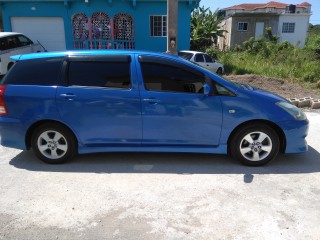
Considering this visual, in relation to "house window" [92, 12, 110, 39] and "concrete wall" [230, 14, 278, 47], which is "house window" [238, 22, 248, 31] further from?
"house window" [92, 12, 110, 39]

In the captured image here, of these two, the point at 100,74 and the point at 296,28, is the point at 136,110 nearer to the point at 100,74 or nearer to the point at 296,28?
the point at 100,74

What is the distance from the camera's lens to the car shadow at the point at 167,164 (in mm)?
4398

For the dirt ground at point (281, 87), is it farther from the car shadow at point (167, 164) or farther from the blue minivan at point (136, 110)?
the blue minivan at point (136, 110)

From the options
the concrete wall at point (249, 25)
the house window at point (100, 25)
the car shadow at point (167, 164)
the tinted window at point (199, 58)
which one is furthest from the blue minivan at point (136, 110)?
the concrete wall at point (249, 25)

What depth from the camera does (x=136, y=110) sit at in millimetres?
4332

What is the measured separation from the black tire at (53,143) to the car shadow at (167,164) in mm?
131

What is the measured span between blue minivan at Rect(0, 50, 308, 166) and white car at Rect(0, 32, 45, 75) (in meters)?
8.04

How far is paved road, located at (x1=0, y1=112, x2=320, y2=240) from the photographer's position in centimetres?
305

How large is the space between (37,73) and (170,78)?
1945mm

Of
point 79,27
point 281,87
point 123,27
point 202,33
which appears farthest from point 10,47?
point 202,33

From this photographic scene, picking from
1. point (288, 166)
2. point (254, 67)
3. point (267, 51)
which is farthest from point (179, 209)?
point (267, 51)

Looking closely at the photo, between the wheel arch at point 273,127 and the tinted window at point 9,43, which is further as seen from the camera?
the tinted window at point 9,43

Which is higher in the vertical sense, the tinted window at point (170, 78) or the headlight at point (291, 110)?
the tinted window at point (170, 78)

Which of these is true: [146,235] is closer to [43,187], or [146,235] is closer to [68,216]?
[68,216]
